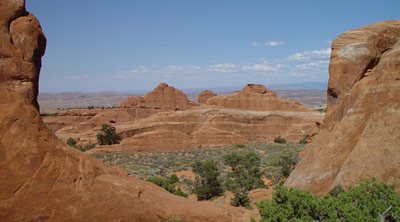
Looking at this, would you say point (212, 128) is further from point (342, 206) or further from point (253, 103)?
point (342, 206)

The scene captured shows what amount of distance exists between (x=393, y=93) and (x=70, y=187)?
10.7 m

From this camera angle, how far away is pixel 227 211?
349 inches

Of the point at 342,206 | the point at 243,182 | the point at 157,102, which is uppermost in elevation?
the point at 157,102

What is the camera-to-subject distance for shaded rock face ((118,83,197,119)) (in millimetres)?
62781

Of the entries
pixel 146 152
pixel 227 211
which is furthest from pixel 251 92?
pixel 227 211

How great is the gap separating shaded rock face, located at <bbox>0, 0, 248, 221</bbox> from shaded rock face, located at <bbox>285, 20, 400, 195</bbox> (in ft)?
23.5

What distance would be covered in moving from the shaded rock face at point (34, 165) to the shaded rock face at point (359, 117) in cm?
715

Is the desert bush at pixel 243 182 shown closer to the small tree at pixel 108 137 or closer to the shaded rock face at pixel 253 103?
the small tree at pixel 108 137

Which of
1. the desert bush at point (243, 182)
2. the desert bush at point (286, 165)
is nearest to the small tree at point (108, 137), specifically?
the desert bush at point (243, 182)

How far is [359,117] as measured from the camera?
10977 mm

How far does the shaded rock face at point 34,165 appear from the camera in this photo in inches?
247

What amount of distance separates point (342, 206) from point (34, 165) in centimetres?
832

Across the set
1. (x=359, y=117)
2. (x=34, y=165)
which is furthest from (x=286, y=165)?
(x=34, y=165)

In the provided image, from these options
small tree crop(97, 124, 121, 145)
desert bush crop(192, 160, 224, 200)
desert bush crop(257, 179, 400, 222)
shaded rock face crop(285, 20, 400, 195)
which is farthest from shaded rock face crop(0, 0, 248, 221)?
small tree crop(97, 124, 121, 145)
